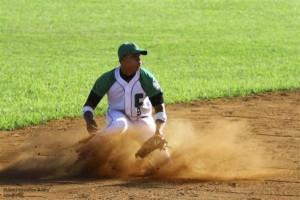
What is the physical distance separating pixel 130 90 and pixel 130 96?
0.07m

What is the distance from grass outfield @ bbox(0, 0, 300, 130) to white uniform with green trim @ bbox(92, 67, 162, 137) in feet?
8.52

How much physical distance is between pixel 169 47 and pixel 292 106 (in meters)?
8.06

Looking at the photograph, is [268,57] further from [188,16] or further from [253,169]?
[253,169]

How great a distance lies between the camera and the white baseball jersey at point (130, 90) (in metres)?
8.63

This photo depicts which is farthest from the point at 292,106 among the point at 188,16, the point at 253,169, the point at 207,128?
the point at 188,16

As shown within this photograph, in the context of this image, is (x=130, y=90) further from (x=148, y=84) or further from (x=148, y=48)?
(x=148, y=48)

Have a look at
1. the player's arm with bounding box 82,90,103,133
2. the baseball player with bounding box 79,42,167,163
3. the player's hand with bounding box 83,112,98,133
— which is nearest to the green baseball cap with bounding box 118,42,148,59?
the baseball player with bounding box 79,42,167,163

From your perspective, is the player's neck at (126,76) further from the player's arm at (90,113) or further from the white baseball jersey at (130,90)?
the player's arm at (90,113)

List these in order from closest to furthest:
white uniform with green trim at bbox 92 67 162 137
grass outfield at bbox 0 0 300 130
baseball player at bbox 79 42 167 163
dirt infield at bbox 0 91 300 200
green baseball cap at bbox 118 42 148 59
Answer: dirt infield at bbox 0 91 300 200 < green baseball cap at bbox 118 42 148 59 < baseball player at bbox 79 42 167 163 < white uniform with green trim at bbox 92 67 162 137 < grass outfield at bbox 0 0 300 130

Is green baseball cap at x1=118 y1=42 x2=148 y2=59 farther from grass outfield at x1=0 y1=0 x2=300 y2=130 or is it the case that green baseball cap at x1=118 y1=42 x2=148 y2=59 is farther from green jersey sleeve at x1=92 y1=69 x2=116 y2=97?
grass outfield at x1=0 y1=0 x2=300 y2=130

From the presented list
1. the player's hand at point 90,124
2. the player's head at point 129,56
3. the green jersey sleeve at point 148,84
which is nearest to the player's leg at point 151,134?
the green jersey sleeve at point 148,84

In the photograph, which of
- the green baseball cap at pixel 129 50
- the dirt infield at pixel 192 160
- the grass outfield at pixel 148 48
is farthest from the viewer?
the grass outfield at pixel 148 48

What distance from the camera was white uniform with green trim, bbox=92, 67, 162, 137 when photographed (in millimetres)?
8625

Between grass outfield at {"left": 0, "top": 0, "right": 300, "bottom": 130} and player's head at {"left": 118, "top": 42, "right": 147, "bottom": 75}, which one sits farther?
grass outfield at {"left": 0, "top": 0, "right": 300, "bottom": 130}
